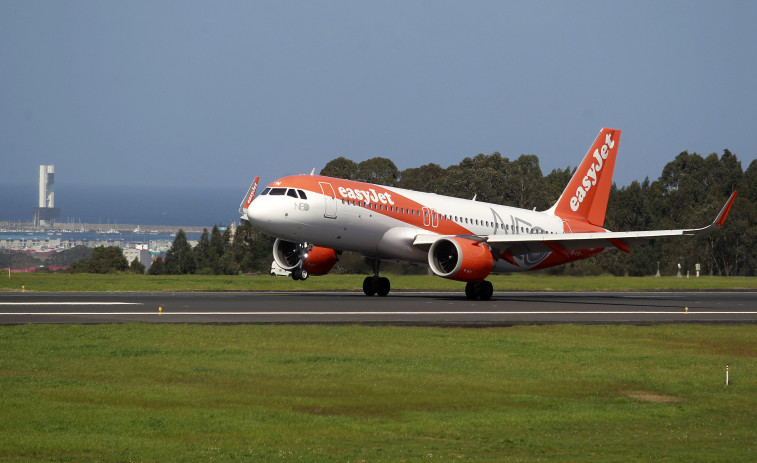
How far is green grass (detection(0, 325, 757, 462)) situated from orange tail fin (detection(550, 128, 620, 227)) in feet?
86.2

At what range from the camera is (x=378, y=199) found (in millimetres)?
41438

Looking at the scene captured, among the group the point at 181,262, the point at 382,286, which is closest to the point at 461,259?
the point at 382,286

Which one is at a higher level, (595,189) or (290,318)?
(595,189)

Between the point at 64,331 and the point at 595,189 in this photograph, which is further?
the point at 595,189

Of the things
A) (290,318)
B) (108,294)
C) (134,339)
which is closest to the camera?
(134,339)

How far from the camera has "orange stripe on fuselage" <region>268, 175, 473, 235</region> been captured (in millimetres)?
39719

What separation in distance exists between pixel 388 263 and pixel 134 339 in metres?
23.3

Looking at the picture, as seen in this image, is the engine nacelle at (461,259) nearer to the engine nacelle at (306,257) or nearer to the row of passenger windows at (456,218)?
the row of passenger windows at (456,218)

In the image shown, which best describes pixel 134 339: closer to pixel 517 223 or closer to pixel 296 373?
pixel 296 373

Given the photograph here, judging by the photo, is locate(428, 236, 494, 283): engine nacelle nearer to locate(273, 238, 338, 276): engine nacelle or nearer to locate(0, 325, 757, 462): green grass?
locate(273, 238, 338, 276): engine nacelle

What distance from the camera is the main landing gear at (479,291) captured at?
1651 inches

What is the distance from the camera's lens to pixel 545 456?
12312 mm

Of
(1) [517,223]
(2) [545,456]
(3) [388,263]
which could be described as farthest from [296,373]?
(1) [517,223]

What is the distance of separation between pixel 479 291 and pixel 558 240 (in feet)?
13.0
